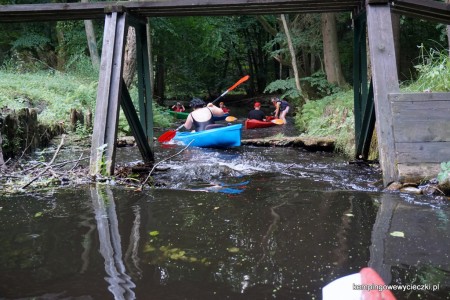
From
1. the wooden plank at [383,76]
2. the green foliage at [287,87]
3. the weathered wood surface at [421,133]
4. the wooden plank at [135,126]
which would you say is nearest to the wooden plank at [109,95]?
the wooden plank at [135,126]

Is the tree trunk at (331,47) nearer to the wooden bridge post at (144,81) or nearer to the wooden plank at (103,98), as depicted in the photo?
the wooden bridge post at (144,81)

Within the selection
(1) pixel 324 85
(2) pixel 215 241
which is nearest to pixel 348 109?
(1) pixel 324 85

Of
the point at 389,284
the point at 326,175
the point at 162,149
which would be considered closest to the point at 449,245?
the point at 389,284

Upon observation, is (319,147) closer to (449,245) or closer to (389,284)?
(449,245)

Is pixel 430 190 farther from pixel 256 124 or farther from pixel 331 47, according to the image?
pixel 331 47

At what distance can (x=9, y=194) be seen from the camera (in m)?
4.84

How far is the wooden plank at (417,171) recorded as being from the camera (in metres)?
4.72

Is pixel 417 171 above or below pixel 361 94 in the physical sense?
below

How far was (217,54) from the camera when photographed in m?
25.3

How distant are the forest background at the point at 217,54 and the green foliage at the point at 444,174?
2270 millimetres

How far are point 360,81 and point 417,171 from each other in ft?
11.2

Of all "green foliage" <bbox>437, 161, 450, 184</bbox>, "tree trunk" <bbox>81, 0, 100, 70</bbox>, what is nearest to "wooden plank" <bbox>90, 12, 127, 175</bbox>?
"green foliage" <bbox>437, 161, 450, 184</bbox>

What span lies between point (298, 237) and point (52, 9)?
5.61 meters

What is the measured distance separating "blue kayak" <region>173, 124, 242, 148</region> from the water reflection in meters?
4.78
